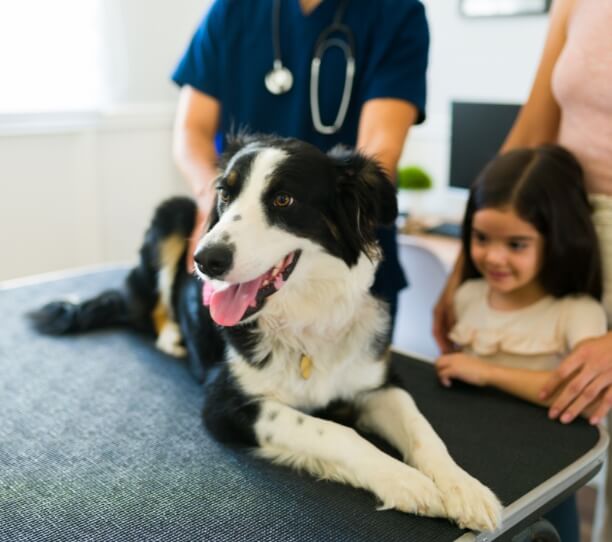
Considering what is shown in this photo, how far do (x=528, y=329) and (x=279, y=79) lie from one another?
87 centimetres

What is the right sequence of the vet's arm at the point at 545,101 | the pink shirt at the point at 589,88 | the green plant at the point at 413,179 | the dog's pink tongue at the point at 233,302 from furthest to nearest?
the green plant at the point at 413,179, the vet's arm at the point at 545,101, the pink shirt at the point at 589,88, the dog's pink tongue at the point at 233,302

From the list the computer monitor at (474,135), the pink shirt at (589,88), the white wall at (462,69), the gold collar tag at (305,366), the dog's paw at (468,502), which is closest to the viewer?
the dog's paw at (468,502)

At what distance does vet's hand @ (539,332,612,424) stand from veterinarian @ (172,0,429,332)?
44cm

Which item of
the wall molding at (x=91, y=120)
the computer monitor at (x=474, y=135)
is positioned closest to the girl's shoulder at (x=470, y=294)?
the computer monitor at (x=474, y=135)

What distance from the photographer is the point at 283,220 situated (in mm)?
1214

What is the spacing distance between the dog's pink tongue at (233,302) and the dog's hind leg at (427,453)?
0.36 m

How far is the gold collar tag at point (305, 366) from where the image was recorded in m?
1.32

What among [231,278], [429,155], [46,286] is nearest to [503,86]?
[429,155]

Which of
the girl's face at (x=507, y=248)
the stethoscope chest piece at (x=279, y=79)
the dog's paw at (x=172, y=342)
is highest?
the stethoscope chest piece at (x=279, y=79)

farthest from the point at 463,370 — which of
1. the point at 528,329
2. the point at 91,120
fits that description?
the point at 91,120

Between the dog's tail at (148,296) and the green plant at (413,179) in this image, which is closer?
the dog's tail at (148,296)

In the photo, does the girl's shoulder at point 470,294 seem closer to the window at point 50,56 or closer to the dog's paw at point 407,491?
the dog's paw at point 407,491

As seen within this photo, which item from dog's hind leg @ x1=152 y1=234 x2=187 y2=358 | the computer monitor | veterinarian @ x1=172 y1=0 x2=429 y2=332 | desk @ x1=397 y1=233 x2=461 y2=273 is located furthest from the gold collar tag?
the computer monitor

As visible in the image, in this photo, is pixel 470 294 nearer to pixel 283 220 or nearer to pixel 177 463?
pixel 283 220
